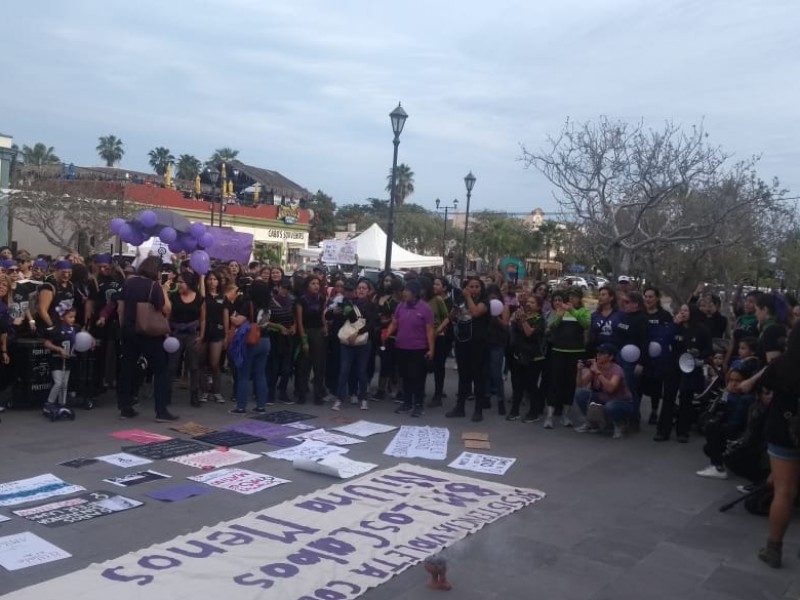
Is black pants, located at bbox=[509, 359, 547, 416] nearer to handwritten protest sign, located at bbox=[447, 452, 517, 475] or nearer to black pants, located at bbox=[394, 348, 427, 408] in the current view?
black pants, located at bbox=[394, 348, 427, 408]

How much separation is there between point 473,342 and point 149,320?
12.7 feet

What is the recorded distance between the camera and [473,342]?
9352 mm

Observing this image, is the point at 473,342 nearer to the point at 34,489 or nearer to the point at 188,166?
the point at 34,489

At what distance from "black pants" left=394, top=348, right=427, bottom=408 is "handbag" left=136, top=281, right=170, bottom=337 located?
2962mm

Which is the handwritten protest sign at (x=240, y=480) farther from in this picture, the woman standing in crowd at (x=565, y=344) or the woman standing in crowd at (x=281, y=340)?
the woman standing in crowd at (x=565, y=344)

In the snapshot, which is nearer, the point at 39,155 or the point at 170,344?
the point at 170,344

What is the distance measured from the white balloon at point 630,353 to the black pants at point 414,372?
95.3 inches

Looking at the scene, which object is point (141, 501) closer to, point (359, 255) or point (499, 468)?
point (499, 468)

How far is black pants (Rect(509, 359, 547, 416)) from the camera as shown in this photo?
9.44 m

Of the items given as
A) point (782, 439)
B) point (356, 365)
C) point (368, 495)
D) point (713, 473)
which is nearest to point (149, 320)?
point (356, 365)

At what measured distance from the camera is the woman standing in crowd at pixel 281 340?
952cm

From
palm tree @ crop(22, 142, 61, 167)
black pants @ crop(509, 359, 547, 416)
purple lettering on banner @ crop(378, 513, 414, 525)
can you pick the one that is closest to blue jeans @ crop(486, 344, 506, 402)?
black pants @ crop(509, 359, 547, 416)

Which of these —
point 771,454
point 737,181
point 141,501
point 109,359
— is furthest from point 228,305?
point 737,181

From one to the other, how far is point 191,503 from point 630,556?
3190 millimetres
